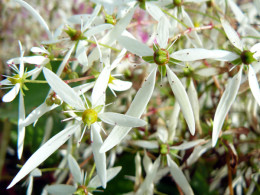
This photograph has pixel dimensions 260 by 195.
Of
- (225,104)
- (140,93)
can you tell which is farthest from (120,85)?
(225,104)

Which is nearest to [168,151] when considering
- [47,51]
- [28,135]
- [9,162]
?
[47,51]

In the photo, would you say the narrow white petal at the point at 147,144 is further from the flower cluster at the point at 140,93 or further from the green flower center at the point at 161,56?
the green flower center at the point at 161,56

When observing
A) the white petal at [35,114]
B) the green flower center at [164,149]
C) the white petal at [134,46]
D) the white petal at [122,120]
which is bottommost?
the green flower center at [164,149]

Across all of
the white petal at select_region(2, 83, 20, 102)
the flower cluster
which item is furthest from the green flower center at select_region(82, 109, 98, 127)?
the white petal at select_region(2, 83, 20, 102)

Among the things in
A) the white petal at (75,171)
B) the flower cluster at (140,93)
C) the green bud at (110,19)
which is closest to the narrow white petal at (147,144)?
the flower cluster at (140,93)

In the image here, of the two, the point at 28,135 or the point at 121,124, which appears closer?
the point at 121,124

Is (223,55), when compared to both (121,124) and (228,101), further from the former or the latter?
(121,124)
